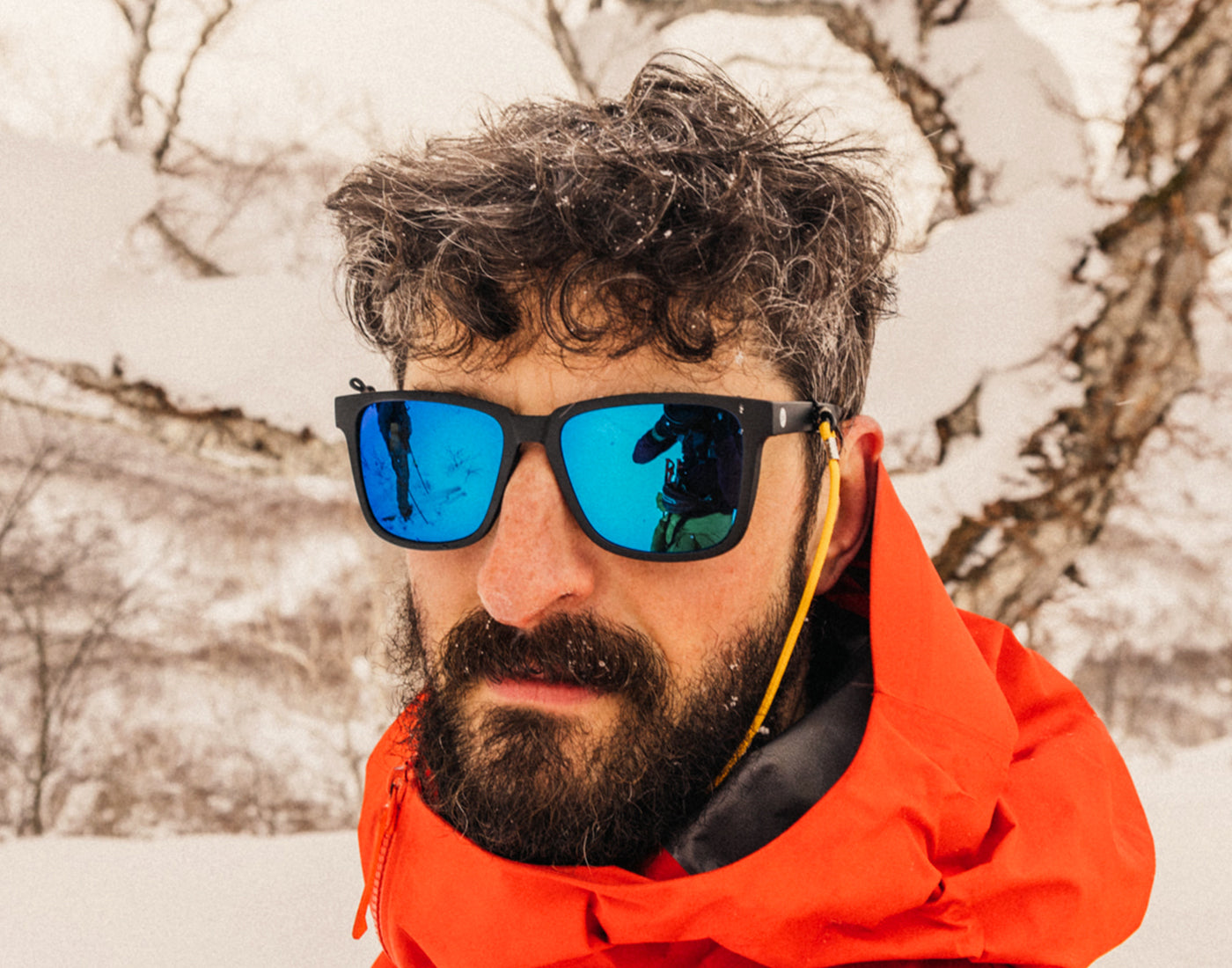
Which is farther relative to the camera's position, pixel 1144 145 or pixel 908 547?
pixel 1144 145

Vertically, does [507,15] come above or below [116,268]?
above

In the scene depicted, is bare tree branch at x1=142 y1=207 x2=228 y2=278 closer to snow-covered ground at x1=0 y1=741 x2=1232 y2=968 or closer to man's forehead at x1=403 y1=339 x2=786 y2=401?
snow-covered ground at x1=0 y1=741 x2=1232 y2=968

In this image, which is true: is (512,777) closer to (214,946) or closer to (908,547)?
(908,547)

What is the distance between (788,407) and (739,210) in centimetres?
21

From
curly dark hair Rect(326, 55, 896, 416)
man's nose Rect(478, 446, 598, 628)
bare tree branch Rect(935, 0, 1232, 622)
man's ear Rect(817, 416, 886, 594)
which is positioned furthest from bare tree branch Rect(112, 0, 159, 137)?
bare tree branch Rect(935, 0, 1232, 622)

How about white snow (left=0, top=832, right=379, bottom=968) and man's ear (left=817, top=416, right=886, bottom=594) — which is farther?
white snow (left=0, top=832, right=379, bottom=968)

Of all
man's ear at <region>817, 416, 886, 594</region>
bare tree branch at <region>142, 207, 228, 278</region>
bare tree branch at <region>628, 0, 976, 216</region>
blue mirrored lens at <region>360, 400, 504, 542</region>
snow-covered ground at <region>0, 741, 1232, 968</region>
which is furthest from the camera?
bare tree branch at <region>142, 207, 228, 278</region>

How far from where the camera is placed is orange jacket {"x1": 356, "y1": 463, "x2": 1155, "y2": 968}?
787 millimetres

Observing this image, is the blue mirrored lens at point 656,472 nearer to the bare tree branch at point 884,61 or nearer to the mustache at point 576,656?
the mustache at point 576,656

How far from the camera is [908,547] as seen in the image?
931mm

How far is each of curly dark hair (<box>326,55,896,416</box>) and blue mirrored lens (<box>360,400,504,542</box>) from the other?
0.08 m

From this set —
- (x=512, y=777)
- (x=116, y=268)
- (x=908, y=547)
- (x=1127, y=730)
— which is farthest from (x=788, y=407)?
(x=1127, y=730)

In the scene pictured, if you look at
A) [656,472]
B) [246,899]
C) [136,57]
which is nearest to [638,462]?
[656,472]

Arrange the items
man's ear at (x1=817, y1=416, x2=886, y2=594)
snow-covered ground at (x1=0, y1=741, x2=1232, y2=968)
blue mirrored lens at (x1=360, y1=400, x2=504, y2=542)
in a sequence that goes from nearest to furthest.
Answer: blue mirrored lens at (x1=360, y1=400, x2=504, y2=542) → man's ear at (x1=817, y1=416, x2=886, y2=594) → snow-covered ground at (x1=0, y1=741, x2=1232, y2=968)
